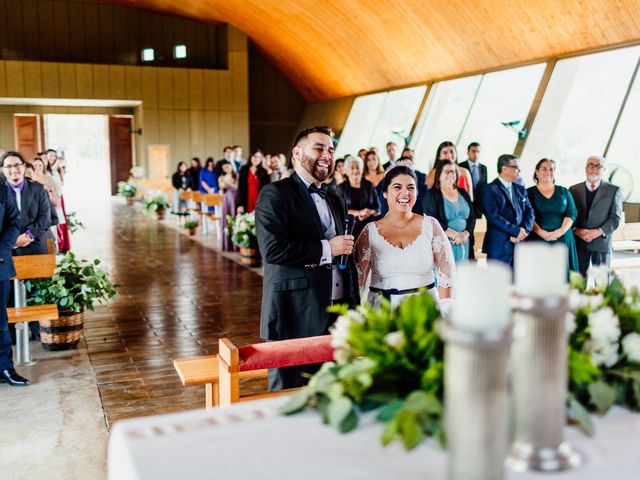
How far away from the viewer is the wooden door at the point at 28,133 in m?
25.1

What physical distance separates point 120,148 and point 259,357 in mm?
25941

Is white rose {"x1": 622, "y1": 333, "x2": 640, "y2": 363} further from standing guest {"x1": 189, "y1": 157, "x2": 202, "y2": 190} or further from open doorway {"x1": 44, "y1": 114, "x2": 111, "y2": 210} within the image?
open doorway {"x1": 44, "y1": 114, "x2": 111, "y2": 210}

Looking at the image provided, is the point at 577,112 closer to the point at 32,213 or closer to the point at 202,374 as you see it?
the point at 32,213

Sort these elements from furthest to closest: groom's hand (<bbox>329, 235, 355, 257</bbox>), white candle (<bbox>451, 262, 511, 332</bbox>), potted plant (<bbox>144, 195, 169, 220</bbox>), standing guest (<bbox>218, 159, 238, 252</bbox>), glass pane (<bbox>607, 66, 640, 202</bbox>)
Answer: potted plant (<bbox>144, 195, 169, 220</bbox>)
standing guest (<bbox>218, 159, 238, 252</bbox>)
glass pane (<bbox>607, 66, 640, 202</bbox>)
groom's hand (<bbox>329, 235, 355, 257</bbox>)
white candle (<bbox>451, 262, 511, 332</bbox>)

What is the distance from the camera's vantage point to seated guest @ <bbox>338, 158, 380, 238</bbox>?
8.68 metres

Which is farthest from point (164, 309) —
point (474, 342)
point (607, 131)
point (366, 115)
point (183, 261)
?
point (366, 115)

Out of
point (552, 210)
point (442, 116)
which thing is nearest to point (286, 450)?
point (552, 210)

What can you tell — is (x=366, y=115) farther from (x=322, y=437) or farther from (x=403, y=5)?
(x=322, y=437)

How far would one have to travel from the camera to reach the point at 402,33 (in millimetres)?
17547

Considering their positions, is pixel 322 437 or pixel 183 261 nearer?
pixel 322 437

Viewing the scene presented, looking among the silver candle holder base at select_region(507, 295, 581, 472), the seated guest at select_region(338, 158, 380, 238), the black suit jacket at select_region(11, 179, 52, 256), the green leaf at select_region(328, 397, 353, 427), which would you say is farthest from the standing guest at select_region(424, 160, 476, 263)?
the silver candle holder base at select_region(507, 295, 581, 472)

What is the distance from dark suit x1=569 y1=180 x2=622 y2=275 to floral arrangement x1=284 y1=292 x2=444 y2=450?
19.2ft

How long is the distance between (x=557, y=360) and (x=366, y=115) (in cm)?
2132

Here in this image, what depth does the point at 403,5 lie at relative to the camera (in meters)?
16.2
